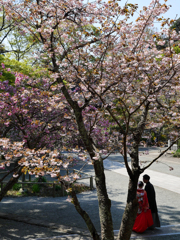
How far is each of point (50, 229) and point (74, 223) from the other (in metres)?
0.81

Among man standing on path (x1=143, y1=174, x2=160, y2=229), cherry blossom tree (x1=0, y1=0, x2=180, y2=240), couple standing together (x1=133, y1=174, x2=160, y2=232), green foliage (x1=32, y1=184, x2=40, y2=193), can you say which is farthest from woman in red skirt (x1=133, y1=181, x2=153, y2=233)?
green foliage (x1=32, y1=184, x2=40, y2=193)

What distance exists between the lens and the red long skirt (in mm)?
6587

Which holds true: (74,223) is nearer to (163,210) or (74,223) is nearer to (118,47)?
(163,210)

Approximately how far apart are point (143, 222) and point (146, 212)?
→ 0.29 meters

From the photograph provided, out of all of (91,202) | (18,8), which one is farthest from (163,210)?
(18,8)

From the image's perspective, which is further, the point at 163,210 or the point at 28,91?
the point at 163,210

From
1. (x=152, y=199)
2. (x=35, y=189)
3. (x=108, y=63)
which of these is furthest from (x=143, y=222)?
(x=35, y=189)

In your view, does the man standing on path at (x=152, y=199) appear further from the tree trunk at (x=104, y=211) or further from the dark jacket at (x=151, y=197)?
the tree trunk at (x=104, y=211)

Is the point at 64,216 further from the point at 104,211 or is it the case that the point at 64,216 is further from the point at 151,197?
the point at 104,211

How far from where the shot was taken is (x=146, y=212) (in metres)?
6.74

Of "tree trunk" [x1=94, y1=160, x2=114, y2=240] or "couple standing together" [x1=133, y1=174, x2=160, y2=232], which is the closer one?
"tree trunk" [x1=94, y1=160, x2=114, y2=240]

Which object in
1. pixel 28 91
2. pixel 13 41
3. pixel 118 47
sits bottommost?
pixel 28 91

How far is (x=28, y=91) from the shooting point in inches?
276

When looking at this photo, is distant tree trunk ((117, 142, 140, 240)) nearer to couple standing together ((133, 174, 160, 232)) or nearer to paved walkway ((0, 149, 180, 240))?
paved walkway ((0, 149, 180, 240))
